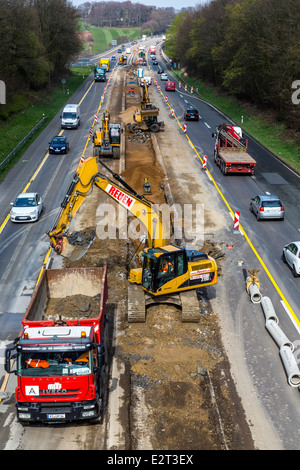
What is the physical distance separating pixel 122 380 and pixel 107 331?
9.90ft

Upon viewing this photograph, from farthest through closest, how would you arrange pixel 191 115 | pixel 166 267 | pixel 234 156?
pixel 191 115 → pixel 234 156 → pixel 166 267

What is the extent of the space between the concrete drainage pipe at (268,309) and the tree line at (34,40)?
47.5 metres

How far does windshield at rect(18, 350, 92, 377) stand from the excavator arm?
4.89 m

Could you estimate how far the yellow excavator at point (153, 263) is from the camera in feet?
60.1

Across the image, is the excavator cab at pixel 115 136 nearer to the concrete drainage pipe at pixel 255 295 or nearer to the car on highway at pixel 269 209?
the car on highway at pixel 269 209

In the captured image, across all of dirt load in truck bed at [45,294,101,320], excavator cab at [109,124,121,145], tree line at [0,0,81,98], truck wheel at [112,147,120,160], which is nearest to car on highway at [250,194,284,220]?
dirt load in truck bed at [45,294,101,320]

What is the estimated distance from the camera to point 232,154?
128 ft

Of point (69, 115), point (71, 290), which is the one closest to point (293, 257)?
point (71, 290)

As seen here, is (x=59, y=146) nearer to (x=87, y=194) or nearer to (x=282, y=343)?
(x=87, y=194)

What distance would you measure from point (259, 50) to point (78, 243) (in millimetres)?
43854

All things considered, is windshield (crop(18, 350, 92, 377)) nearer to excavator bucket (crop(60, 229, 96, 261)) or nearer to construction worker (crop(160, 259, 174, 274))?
construction worker (crop(160, 259, 174, 274))

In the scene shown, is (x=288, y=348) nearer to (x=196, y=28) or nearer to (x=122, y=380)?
(x=122, y=380)

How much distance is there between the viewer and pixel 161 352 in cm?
1722

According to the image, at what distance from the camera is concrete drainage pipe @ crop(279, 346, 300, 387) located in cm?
1543
